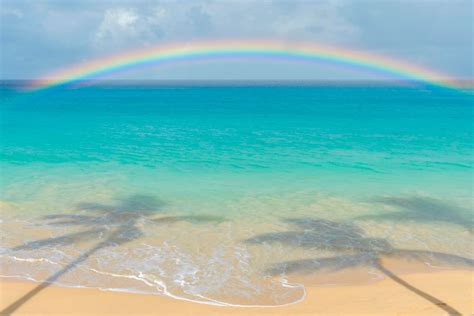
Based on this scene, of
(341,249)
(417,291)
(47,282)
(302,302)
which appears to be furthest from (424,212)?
(47,282)

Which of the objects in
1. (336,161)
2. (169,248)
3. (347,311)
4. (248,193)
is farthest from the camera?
(336,161)

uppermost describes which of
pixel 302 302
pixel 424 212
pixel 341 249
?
pixel 424 212

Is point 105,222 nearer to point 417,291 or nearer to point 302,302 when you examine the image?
point 302,302

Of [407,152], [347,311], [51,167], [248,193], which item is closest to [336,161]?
[407,152]

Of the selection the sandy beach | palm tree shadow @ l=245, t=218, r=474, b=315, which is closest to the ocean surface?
palm tree shadow @ l=245, t=218, r=474, b=315

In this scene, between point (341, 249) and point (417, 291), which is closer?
point (417, 291)

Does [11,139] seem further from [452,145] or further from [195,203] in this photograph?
[452,145]

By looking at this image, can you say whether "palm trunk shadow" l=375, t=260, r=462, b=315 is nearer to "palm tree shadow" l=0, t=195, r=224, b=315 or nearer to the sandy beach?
the sandy beach
